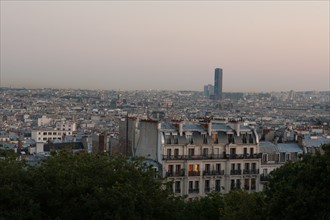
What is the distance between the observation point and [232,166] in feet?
A: 164

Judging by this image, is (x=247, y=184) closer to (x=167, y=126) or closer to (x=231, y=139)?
(x=231, y=139)

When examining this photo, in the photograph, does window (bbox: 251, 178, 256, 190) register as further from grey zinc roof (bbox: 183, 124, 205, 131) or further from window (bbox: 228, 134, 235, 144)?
grey zinc roof (bbox: 183, 124, 205, 131)

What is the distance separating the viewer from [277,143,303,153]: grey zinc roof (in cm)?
5391

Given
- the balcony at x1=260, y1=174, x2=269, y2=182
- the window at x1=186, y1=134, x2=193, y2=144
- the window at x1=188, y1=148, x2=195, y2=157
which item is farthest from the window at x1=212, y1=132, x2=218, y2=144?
the balcony at x1=260, y1=174, x2=269, y2=182

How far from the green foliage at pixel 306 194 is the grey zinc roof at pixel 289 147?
22.6 m

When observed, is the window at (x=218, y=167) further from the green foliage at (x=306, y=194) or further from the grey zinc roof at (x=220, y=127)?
the green foliage at (x=306, y=194)

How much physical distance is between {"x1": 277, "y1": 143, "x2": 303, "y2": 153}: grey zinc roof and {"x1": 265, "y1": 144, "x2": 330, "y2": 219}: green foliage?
74.2ft

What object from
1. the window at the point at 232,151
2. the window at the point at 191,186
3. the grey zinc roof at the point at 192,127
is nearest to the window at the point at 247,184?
the window at the point at 232,151

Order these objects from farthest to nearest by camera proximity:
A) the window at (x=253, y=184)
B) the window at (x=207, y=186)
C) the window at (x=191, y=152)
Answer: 1. the window at (x=253, y=184)
2. the window at (x=207, y=186)
3. the window at (x=191, y=152)

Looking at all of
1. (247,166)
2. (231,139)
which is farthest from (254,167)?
(231,139)

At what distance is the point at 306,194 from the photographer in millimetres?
28656

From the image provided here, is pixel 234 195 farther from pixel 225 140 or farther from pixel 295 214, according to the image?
pixel 225 140

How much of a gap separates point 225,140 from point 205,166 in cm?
240

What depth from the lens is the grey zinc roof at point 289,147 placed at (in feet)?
177
